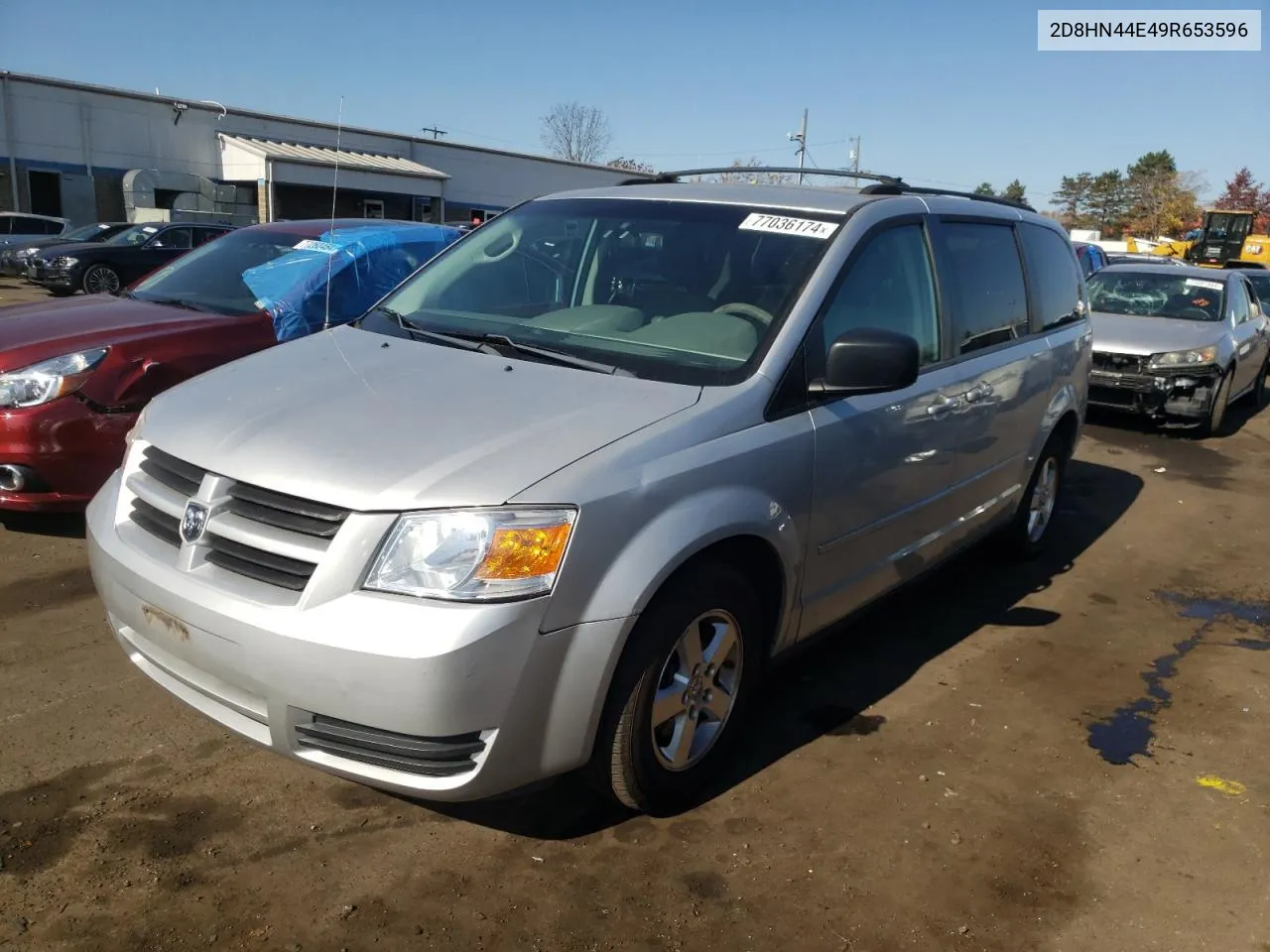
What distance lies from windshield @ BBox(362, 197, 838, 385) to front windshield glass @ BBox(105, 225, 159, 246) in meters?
18.5

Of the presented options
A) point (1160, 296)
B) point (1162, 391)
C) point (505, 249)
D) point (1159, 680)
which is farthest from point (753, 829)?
point (1160, 296)

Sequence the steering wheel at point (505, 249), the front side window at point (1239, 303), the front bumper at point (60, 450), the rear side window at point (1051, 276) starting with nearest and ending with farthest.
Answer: the steering wheel at point (505, 249) → the front bumper at point (60, 450) → the rear side window at point (1051, 276) → the front side window at point (1239, 303)

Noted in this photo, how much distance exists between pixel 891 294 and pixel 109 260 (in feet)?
61.4

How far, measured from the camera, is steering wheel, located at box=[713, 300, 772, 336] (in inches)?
130

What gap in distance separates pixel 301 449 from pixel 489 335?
1038mm

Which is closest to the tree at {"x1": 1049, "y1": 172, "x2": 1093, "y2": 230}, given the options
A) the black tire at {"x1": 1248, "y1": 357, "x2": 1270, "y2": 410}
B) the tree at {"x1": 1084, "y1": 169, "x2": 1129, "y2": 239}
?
the tree at {"x1": 1084, "y1": 169, "x2": 1129, "y2": 239}

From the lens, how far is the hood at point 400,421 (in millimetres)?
2516

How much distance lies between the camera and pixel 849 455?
3414mm

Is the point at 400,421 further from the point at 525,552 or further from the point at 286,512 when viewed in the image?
the point at 525,552

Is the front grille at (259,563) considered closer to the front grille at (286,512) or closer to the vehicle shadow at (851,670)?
the front grille at (286,512)

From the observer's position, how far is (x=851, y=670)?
4230 millimetres

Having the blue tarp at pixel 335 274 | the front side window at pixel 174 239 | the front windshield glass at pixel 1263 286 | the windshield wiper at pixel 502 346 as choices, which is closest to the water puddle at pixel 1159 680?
the windshield wiper at pixel 502 346

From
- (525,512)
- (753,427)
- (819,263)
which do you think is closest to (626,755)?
(525,512)

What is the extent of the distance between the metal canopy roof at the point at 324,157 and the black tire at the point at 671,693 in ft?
108
